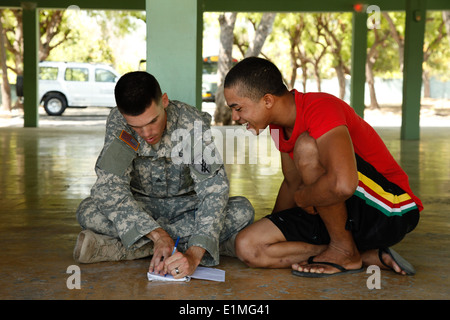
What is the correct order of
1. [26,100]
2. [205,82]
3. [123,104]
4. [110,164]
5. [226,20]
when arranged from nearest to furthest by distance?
[123,104]
[110,164]
[26,100]
[226,20]
[205,82]

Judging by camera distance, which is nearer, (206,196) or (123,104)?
(123,104)

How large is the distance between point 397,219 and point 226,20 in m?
12.8

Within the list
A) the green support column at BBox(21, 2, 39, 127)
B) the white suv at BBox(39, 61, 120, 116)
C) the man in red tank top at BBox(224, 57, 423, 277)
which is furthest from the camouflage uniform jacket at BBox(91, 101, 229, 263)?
the white suv at BBox(39, 61, 120, 116)

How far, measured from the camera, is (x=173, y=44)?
4289 millimetres

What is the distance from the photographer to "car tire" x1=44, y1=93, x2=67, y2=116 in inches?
727

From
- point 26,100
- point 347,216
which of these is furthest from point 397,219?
point 26,100

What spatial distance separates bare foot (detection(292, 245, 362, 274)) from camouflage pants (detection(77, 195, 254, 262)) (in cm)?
42

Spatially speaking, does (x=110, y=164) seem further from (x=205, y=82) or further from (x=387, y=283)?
(x=205, y=82)

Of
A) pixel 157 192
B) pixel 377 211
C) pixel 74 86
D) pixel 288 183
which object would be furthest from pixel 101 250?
pixel 74 86

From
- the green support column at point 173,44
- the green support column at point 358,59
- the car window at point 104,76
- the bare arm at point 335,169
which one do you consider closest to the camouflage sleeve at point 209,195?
the bare arm at point 335,169

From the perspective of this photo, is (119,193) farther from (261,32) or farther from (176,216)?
(261,32)

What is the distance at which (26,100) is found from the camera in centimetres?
1345

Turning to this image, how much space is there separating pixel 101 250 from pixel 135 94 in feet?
2.53

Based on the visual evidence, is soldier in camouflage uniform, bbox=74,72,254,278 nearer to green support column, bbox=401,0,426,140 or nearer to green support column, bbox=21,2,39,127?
green support column, bbox=401,0,426,140
